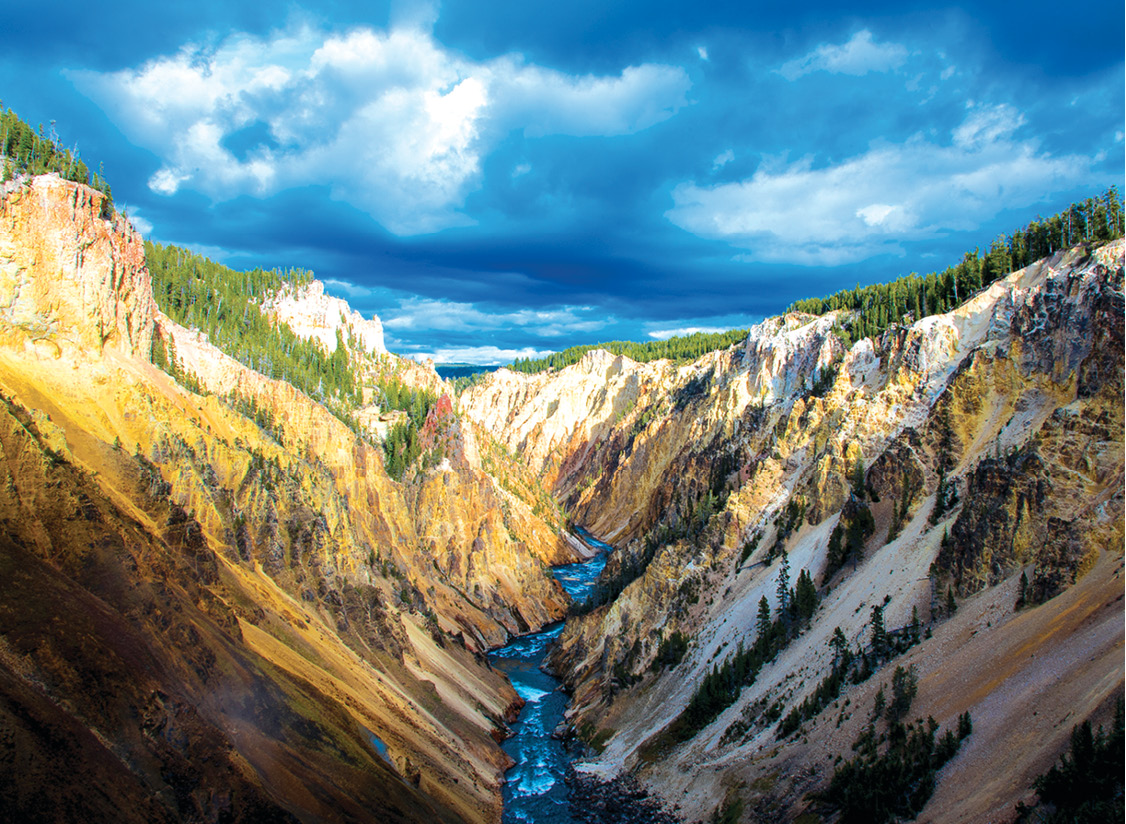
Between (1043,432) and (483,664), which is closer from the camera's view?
(1043,432)

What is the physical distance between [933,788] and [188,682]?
22.0 m

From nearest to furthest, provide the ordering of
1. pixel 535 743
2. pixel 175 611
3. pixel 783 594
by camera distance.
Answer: pixel 175 611, pixel 783 594, pixel 535 743

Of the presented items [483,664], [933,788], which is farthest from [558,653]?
[933,788]

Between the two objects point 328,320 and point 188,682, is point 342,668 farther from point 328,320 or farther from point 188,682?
point 328,320

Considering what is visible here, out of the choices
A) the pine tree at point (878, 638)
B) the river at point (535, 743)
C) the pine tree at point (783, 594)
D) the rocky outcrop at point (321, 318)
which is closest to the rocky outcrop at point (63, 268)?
the river at point (535, 743)

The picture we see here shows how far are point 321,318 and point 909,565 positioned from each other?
129m

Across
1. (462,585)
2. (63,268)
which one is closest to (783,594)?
(462,585)

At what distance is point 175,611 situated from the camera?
23.0 meters

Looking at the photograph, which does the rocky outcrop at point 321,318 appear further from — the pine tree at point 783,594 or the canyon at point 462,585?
the pine tree at point 783,594

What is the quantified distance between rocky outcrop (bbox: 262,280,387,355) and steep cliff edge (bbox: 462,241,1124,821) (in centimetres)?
8895

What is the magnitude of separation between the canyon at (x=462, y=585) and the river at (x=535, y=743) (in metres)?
1.36

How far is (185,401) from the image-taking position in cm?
4419

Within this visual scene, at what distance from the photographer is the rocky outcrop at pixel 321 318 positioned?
13425cm

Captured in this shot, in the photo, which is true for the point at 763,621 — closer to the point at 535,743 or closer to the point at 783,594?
the point at 783,594
